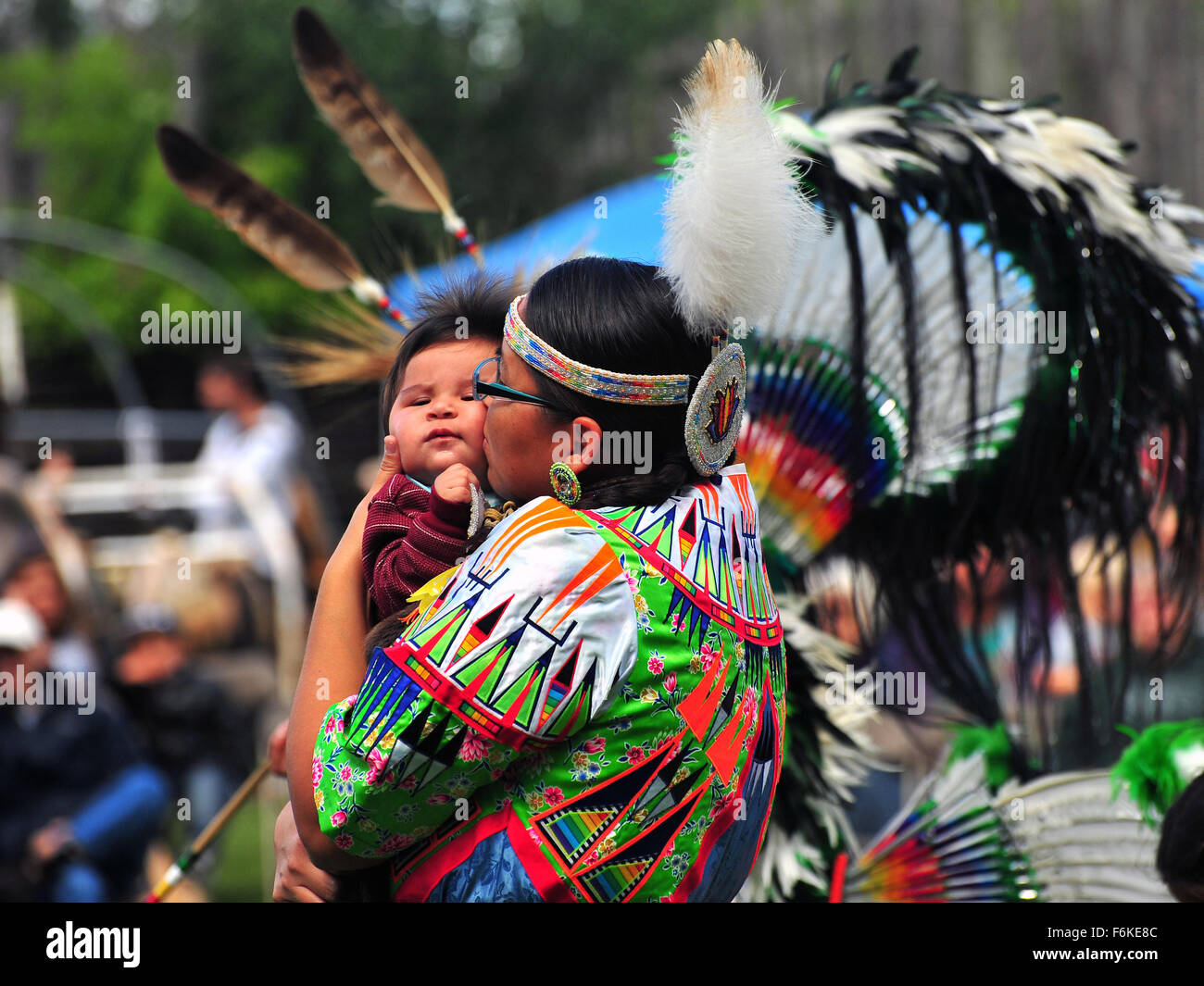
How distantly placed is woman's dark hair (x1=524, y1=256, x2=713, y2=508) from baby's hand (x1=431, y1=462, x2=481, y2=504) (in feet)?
0.63

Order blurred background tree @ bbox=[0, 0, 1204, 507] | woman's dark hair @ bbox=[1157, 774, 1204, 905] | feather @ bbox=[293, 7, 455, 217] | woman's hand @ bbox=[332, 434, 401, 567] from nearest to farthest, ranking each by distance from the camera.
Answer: woman's hand @ bbox=[332, 434, 401, 567]
woman's dark hair @ bbox=[1157, 774, 1204, 905]
feather @ bbox=[293, 7, 455, 217]
blurred background tree @ bbox=[0, 0, 1204, 507]

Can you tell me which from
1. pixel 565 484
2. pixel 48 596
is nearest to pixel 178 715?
pixel 48 596

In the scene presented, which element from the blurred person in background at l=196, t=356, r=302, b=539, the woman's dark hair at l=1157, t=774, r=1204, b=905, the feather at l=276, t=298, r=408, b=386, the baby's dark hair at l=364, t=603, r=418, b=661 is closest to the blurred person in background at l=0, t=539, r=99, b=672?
the blurred person in background at l=196, t=356, r=302, b=539

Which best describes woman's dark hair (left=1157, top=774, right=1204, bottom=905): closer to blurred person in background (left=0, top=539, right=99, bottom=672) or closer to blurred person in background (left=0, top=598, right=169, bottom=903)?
blurred person in background (left=0, top=598, right=169, bottom=903)

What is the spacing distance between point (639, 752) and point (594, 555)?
242 millimetres

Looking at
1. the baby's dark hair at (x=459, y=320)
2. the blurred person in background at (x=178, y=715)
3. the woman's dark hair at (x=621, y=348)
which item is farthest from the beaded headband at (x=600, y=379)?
the blurred person in background at (x=178, y=715)

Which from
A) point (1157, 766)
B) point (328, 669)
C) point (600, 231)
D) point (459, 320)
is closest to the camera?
point (328, 669)

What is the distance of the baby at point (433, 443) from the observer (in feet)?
5.51

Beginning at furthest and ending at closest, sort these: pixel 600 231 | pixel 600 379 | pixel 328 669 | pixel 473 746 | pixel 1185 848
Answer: pixel 600 231, pixel 1185 848, pixel 328 669, pixel 600 379, pixel 473 746

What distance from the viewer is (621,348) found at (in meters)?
1.57

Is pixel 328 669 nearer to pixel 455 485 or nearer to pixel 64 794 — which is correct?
pixel 455 485

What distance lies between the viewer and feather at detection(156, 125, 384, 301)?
2.54 m

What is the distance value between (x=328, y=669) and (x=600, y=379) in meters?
0.52

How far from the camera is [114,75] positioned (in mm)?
10047
